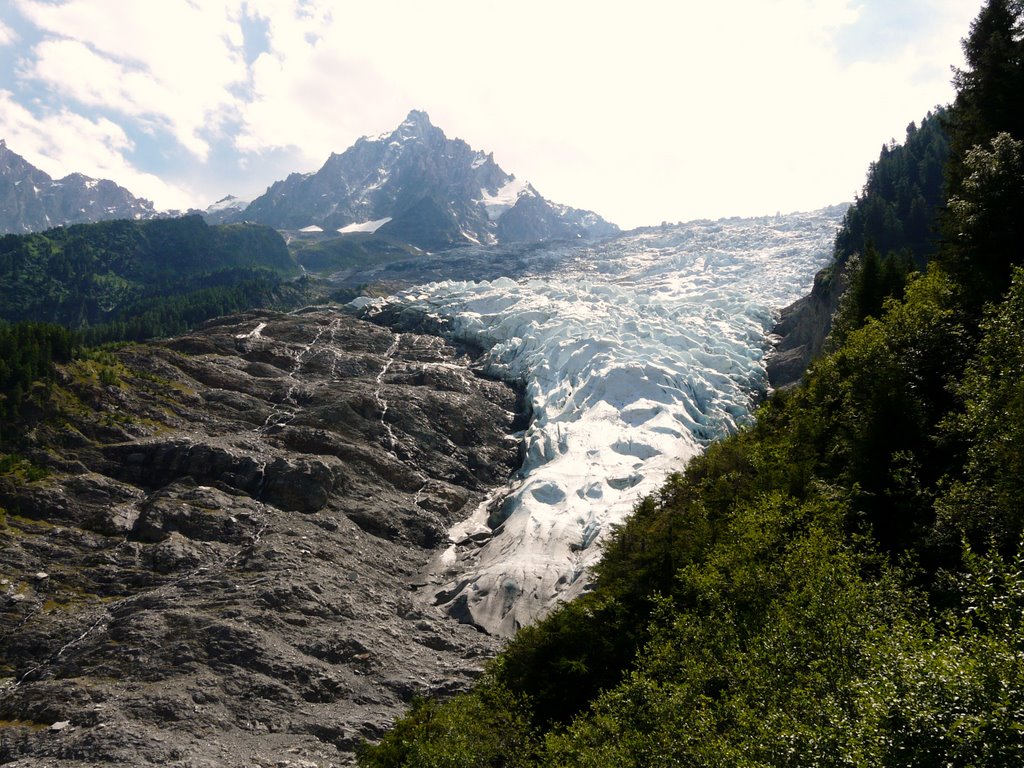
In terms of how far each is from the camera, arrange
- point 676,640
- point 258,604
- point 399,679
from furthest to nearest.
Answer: point 258,604
point 399,679
point 676,640

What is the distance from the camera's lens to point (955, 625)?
1802 centimetres

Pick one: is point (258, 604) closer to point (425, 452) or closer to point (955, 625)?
point (425, 452)

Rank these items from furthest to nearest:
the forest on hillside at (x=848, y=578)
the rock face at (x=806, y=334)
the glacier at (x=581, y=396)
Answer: the rock face at (x=806, y=334) < the glacier at (x=581, y=396) < the forest on hillside at (x=848, y=578)

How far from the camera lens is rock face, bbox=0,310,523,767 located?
189 feet

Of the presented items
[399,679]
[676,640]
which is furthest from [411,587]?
[676,640]

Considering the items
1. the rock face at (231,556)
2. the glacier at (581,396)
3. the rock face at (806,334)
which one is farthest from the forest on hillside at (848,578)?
the rock face at (806,334)

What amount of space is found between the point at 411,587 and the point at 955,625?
72.7m

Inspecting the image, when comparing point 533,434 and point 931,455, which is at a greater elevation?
point 931,455

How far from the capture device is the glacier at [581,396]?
8419 centimetres

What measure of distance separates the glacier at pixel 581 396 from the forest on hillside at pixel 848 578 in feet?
80.7

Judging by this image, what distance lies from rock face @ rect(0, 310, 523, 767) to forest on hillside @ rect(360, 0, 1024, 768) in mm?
25094

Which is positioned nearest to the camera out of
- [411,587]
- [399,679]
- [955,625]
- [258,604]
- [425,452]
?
[955,625]

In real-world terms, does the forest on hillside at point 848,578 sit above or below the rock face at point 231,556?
above

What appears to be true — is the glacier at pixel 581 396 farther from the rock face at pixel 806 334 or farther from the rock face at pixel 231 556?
the rock face at pixel 231 556
